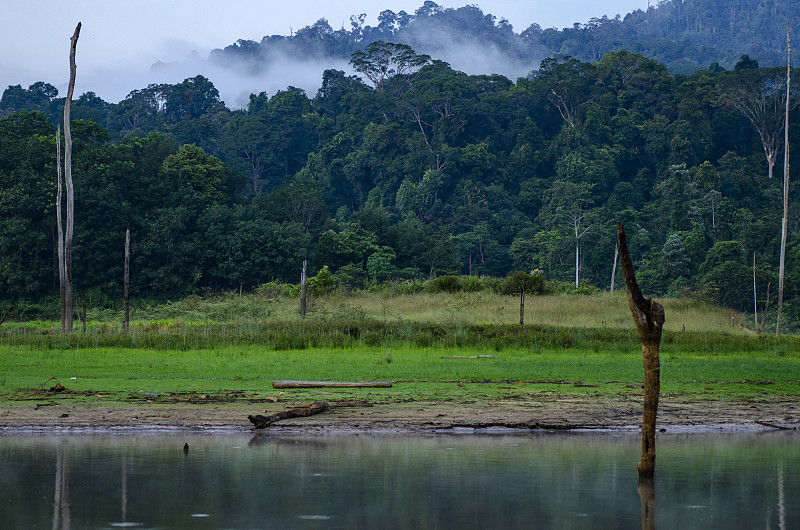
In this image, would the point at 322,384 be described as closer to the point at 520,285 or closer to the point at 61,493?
the point at 61,493

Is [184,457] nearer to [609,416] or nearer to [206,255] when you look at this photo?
[609,416]

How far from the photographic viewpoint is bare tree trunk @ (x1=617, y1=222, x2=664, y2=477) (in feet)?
31.5

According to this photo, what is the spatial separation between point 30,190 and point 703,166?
177 ft

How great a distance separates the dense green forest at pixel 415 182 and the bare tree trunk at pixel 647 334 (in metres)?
39.7

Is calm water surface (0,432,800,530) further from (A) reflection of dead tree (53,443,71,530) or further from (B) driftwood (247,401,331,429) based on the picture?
(B) driftwood (247,401,331,429)

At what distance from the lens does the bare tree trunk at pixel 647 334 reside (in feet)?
31.5

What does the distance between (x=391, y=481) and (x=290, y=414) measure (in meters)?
3.72

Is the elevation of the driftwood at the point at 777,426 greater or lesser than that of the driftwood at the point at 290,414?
lesser

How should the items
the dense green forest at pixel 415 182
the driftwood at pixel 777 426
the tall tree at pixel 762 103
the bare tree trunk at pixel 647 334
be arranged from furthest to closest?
the tall tree at pixel 762 103
the dense green forest at pixel 415 182
the driftwood at pixel 777 426
the bare tree trunk at pixel 647 334

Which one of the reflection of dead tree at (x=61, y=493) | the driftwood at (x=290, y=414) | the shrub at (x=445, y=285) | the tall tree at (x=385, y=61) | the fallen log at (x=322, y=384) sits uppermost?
the tall tree at (x=385, y=61)

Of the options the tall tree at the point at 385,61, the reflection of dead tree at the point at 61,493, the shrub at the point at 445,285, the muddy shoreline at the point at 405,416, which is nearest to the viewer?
the reflection of dead tree at the point at 61,493

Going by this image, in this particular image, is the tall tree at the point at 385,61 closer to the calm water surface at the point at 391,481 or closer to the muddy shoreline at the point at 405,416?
the muddy shoreline at the point at 405,416

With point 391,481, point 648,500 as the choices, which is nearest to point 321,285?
point 391,481

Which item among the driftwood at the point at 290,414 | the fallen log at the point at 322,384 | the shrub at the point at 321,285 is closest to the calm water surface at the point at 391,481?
the driftwood at the point at 290,414
